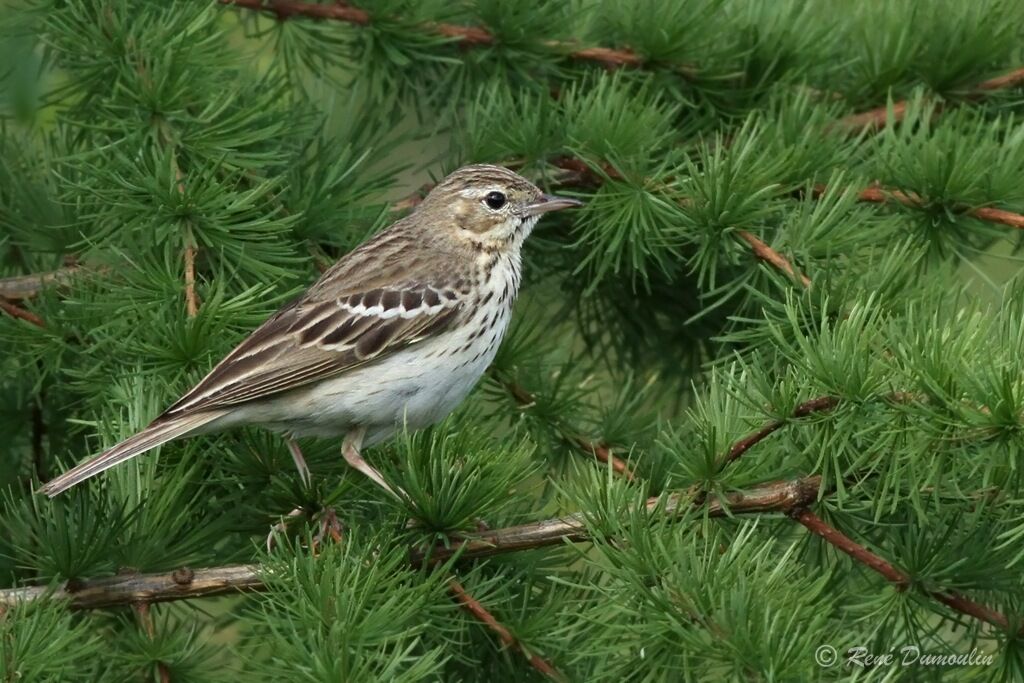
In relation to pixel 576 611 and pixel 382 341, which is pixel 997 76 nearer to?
pixel 382 341

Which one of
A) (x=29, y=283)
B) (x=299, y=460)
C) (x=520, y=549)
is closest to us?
Answer: (x=520, y=549)

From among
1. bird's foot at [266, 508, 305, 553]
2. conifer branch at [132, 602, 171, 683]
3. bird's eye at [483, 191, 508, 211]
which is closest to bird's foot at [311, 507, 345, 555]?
bird's foot at [266, 508, 305, 553]

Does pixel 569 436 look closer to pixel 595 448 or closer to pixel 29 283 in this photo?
pixel 595 448

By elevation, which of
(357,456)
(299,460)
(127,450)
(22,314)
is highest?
(22,314)

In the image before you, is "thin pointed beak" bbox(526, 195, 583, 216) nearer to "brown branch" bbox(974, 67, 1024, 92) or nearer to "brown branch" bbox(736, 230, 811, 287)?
"brown branch" bbox(736, 230, 811, 287)

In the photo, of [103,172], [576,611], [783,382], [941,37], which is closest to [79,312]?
[103,172]

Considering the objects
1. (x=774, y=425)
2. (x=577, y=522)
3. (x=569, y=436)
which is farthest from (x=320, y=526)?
(x=774, y=425)

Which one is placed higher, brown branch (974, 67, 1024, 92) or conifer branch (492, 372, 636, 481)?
brown branch (974, 67, 1024, 92)
